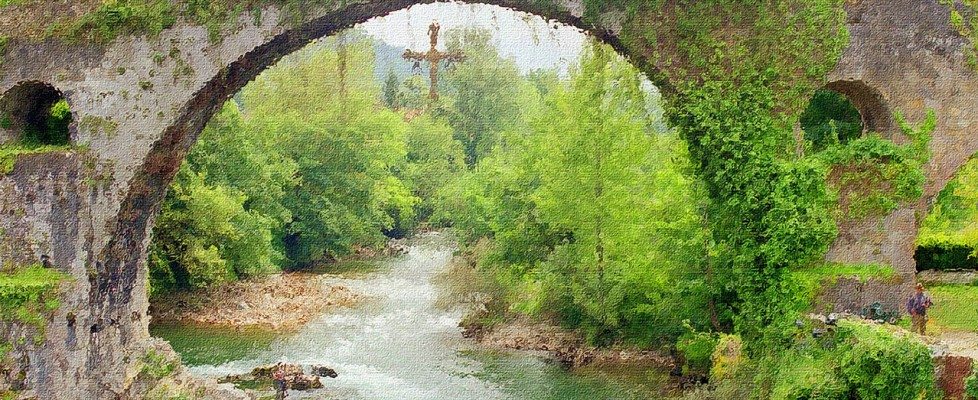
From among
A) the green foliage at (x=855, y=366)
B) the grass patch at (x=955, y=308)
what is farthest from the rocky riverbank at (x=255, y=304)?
the grass patch at (x=955, y=308)

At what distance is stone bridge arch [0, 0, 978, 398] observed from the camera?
1023 centimetres

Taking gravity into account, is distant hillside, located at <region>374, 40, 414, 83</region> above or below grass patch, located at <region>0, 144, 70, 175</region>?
above

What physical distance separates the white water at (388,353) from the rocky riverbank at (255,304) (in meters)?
0.69

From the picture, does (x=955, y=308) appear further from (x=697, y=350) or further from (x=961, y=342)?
(x=697, y=350)

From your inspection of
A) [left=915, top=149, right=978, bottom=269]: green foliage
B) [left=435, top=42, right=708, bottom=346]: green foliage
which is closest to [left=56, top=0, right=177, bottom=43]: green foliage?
[left=435, top=42, right=708, bottom=346]: green foliage

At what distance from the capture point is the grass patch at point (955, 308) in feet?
33.5

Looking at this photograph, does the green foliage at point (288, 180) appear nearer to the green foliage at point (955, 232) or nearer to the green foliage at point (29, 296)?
the green foliage at point (29, 296)

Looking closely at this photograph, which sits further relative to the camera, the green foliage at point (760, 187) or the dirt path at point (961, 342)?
the green foliage at point (760, 187)

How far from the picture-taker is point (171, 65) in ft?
35.3

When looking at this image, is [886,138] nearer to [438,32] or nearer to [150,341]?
[150,341]

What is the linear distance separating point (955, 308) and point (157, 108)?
10.2 metres

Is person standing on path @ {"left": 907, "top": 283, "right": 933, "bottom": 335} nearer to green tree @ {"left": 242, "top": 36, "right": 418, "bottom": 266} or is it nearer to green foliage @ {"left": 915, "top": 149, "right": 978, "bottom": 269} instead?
green foliage @ {"left": 915, "top": 149, "right": 978, "bottom": 269}

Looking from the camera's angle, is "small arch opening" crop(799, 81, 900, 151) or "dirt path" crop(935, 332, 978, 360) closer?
"dirt path" crop(935, 332, 978, 360)

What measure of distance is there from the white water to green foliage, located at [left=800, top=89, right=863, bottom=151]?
6.48 metres
